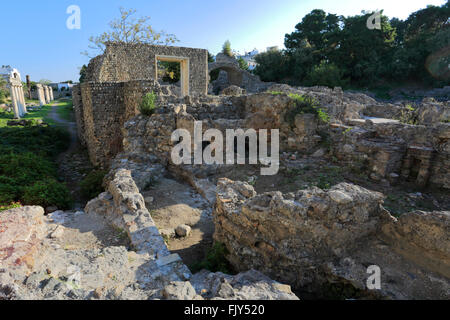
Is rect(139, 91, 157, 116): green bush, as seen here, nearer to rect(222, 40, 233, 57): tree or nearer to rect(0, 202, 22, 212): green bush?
rect(0, 202, 22, 212): green bush

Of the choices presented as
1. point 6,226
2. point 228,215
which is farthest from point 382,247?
point 6,226

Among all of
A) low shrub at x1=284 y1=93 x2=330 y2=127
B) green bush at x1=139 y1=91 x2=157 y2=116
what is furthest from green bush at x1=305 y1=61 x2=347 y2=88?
green bush at x1=139 y1=91 x2=157 y2=116

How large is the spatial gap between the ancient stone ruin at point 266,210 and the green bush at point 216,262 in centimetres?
8

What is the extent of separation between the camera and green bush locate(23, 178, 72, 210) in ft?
19.9

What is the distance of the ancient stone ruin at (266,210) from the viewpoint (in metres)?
2.77

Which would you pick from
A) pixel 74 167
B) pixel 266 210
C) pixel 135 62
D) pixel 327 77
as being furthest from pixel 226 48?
pixel 266 210

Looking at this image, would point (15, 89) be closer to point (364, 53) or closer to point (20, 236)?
point (20, 236)

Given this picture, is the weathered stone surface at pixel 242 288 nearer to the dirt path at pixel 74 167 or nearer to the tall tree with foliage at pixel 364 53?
the dirt path at pixel 74 167

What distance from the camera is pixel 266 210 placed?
3.42 m

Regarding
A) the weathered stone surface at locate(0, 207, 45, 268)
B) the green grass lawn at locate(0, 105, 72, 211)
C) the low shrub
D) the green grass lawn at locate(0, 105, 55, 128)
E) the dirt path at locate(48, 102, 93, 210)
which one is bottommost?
the dirt path at locate(48, 102, 93, 210)

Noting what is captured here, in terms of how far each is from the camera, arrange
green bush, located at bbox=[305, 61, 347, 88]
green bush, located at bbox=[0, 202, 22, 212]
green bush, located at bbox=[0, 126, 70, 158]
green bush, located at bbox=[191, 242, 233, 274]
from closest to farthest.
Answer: green bush, located at bbox=[191, 242, 233, 274]
green bush, located at bbox=[0, 202, 22, 212]
green bush, located at bbox=[0, 126, 70, 158]
green bush, located at bbox=[305, 61, 347, 88]

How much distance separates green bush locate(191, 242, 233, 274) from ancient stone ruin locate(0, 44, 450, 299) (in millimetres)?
82

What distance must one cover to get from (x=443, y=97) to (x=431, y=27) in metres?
13.7
